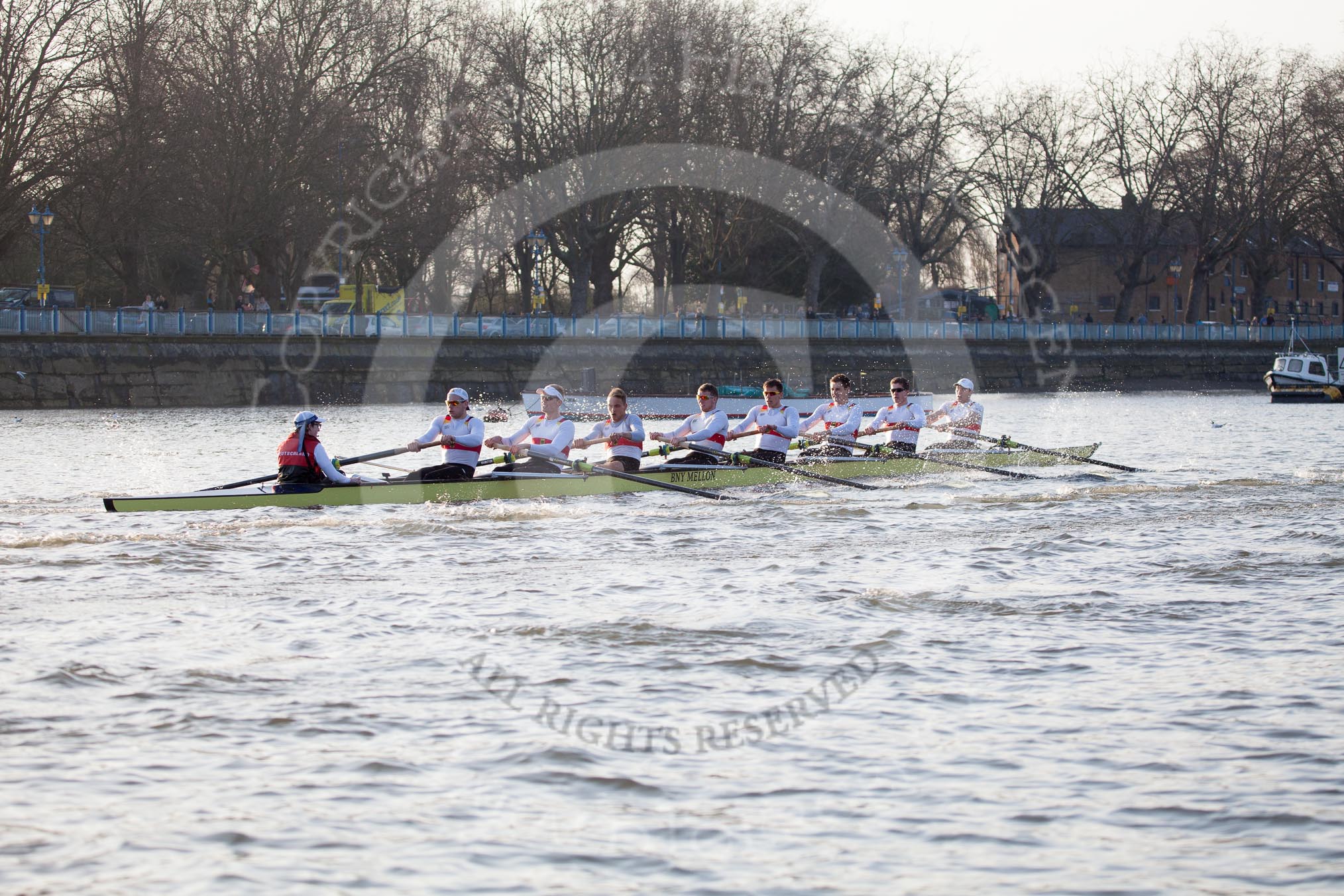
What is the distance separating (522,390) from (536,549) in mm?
37307

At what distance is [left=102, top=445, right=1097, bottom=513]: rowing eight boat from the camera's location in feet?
52.6

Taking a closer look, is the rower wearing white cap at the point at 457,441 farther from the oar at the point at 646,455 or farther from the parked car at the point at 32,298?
the parked car at the point at 32,298

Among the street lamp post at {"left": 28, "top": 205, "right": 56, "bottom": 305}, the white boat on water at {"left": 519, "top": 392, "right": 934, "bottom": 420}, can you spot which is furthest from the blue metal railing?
the white boat on water at {"left": 519, "top": 392, "right": 934, "bottom": 420}

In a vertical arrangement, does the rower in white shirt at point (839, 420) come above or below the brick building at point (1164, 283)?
below

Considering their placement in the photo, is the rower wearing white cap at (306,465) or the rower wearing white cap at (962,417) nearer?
the rower wearing white cap at (306,465)

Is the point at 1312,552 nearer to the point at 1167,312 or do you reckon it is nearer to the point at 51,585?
the point at 51,585

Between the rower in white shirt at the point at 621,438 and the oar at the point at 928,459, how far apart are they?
11.3 ft

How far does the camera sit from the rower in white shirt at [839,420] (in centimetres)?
2194

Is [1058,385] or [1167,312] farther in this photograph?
[1167,312]

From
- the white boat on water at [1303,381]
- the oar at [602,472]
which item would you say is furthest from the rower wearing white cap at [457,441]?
the white boat on water at [1303,381]

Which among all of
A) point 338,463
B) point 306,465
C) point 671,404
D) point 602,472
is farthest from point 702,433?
point 671,404

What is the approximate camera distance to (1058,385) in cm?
6681

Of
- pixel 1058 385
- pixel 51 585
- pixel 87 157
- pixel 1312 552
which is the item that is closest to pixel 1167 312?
pixel 1058 385

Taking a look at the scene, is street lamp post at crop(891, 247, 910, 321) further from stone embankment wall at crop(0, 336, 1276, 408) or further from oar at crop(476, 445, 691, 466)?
oar at crop(476, 445, 691, 466)
